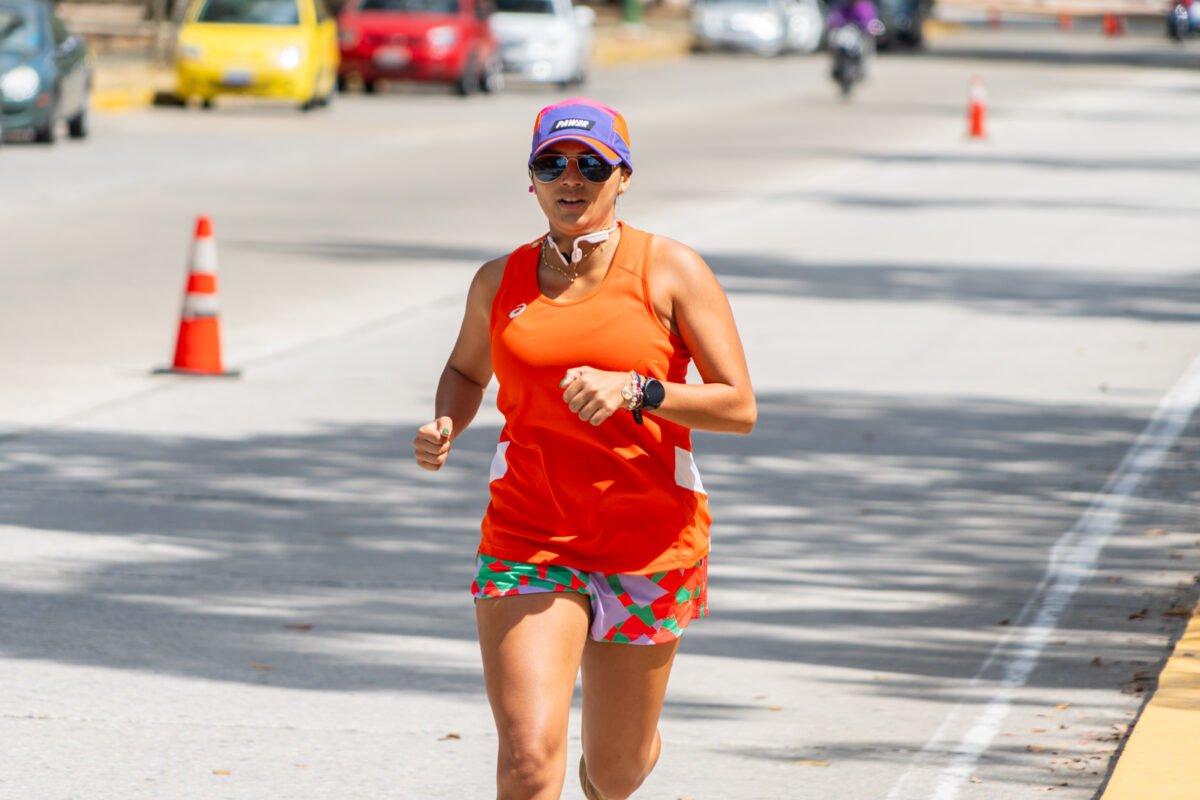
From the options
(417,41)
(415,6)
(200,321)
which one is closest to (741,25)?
(415,6)

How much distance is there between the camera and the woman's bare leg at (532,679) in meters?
4.64

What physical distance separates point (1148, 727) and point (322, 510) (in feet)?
13.6

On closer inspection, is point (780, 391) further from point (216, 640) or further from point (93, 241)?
point (93, 241)

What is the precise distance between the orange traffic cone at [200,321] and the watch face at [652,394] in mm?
8182

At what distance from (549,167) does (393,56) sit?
33.2 metres

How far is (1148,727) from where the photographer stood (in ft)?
20.9

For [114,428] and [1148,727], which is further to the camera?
[114,428]

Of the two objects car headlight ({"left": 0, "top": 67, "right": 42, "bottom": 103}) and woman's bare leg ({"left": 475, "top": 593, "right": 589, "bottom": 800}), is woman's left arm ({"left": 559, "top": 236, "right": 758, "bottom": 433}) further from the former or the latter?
car headlight ({"left": 0, "top": 67, "right": 42, "bottom": 103})

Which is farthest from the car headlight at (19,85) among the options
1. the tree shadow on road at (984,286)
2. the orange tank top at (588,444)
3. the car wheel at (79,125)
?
the orange tank top at (588,444)

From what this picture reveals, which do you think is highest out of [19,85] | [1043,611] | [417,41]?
[1043,611]

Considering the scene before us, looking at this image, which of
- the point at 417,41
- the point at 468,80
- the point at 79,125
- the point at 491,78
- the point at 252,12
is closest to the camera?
the point at 79,125

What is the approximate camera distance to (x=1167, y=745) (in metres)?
6.20

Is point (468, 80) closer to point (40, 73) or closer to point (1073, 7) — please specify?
point (40, 73)

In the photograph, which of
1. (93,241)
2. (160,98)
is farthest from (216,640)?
(160,98)
